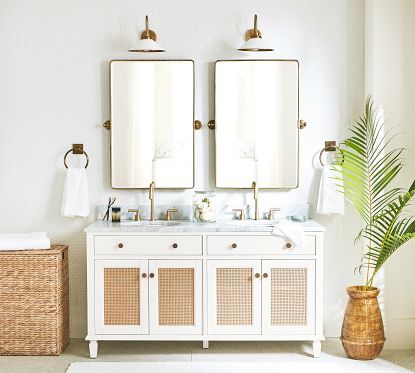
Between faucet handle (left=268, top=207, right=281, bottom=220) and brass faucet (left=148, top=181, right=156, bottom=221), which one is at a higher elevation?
brass faucet (left=148, top=181, right=156, bottom=221)

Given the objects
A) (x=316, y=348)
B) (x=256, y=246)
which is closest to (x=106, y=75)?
(x=256, y=246)

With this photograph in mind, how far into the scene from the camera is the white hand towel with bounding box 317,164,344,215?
4.90m

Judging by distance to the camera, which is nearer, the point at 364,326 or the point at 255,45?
the point at 364,326

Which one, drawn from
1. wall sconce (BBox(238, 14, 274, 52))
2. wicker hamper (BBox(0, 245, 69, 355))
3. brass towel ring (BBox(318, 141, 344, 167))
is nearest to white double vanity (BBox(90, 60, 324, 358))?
wicker hamper (BBox(0, 245, 69, 355))

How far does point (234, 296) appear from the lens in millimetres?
4562

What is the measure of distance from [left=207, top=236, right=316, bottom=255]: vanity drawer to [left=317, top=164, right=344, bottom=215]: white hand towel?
0.44 m

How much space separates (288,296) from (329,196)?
777 mm

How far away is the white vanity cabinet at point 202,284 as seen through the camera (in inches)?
179

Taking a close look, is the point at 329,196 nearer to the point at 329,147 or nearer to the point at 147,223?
the point at 329,147

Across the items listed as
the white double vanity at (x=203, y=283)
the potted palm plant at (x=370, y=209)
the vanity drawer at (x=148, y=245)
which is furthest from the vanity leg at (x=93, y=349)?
the potted palm plant at (x=370, y=209)

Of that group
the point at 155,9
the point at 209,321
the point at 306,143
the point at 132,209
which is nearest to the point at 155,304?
the point at 209,321

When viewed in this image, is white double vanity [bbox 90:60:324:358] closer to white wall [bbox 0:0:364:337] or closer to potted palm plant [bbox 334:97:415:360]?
potted palm plant [bbox 334:97:415:360]

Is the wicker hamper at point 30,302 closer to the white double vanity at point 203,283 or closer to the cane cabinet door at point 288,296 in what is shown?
the white double vanity at point 203,283

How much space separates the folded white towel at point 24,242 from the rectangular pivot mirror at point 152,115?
2.25 ft
